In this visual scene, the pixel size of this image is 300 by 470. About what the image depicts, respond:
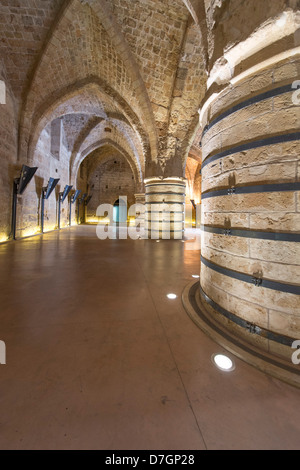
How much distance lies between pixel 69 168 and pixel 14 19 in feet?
27.6

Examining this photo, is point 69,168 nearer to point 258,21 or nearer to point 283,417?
point 258,21

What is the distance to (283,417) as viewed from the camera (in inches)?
39.5

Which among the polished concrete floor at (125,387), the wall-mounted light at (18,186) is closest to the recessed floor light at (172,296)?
the polished concrete floor at (125,387)

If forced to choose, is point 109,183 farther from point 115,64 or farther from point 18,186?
point 115,64

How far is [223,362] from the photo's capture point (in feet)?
4.56

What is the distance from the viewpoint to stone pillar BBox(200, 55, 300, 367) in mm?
1474

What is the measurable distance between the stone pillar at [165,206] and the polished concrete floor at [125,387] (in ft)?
19.2

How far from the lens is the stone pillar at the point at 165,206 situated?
7.84 metres

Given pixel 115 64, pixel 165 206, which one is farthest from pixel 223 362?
pixel 115 64

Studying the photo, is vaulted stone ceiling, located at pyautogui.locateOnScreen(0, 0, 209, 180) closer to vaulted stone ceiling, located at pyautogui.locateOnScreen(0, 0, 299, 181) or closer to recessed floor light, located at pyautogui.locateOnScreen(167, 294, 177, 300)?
vaulted stone ceiling, located at pyautogui.locateOnScreen(0, 0, 299, 181)

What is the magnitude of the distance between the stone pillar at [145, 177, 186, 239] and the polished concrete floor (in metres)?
5.85

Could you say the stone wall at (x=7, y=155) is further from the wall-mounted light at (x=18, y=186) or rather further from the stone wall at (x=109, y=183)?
the stone wall at (x=109, y=183)

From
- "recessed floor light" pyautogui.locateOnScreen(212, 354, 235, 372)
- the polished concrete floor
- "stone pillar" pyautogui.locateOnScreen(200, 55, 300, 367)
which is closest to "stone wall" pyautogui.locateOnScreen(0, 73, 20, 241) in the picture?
the polished concrete floor

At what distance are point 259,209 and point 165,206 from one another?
6370mm
